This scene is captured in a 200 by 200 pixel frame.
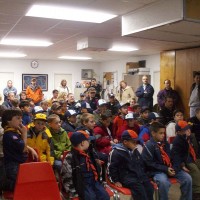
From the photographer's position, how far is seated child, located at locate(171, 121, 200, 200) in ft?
11.8

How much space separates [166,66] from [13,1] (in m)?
5.37

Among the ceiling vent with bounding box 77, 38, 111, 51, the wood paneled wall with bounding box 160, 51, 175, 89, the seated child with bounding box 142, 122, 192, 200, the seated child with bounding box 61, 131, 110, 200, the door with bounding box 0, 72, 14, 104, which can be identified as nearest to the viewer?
the seated child with bounding box 61, 131, 110, 200

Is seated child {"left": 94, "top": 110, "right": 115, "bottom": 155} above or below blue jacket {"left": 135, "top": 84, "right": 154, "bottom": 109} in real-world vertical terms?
below

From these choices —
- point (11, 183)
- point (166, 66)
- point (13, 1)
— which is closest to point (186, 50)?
point (166, 66)

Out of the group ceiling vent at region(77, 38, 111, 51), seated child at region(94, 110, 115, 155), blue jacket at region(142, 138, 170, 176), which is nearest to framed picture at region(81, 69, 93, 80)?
ceiling vent at region(77, 38, 111, 51)

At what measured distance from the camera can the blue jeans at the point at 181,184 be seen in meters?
3.20

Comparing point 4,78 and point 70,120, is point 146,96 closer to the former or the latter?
point 70,120

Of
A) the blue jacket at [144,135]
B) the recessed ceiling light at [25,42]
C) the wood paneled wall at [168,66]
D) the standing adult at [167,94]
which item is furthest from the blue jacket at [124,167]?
the wood paneled wall at [168,66]

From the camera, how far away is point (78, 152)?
2955 mm

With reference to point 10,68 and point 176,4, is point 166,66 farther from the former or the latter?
point 10,68

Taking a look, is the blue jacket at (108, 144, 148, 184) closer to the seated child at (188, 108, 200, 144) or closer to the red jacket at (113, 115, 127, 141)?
the red jacket at (113, 115, 127, 141)

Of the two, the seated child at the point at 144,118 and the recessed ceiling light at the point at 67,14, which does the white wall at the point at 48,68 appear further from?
the recessed ceiling light at the point at 67,14

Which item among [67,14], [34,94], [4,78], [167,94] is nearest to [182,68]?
[167,94]

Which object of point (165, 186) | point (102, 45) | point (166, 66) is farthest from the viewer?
point (166, 66)
